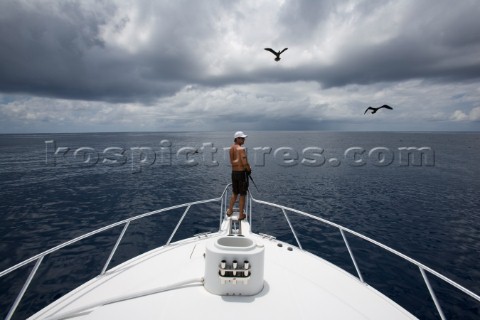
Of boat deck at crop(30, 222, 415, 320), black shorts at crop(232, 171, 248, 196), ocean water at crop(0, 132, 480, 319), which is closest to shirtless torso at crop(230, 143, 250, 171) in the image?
black shorts at crop(232, 171, 248, 196)

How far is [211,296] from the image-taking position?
198 inches

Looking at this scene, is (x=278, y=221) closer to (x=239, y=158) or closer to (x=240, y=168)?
(x=240, y=168)

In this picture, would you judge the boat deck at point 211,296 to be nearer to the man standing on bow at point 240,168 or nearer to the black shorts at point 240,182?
A: the man standing on bow at point 240,168

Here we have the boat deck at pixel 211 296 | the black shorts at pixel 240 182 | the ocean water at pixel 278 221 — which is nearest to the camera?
the boat deck at pixel 211 296

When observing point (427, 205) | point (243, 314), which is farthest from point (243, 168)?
point (427, 205)

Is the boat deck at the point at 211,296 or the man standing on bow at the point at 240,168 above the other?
the man standing on bow at the point at 240,168

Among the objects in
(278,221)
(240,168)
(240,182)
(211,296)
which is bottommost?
(278,221)

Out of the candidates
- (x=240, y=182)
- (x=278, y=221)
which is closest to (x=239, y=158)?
(x=240, y=182)

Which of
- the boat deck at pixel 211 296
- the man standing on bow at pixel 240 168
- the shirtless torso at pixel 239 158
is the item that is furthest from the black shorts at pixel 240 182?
the boat deck at pixel 211 296

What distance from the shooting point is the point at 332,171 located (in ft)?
151

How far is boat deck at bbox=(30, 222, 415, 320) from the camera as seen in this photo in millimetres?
4680

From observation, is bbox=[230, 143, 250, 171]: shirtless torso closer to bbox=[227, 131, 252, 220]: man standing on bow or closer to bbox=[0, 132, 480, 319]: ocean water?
bbox=[227, 131, 252, 220]: man standing on bow

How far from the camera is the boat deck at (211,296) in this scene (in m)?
4.68

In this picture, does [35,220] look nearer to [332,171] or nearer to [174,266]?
[174,266]
